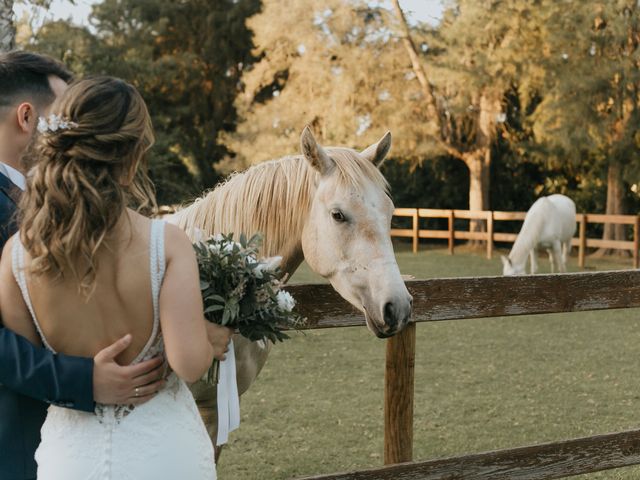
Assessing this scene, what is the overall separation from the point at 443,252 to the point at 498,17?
7093 mm

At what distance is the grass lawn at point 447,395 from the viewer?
5203 mm

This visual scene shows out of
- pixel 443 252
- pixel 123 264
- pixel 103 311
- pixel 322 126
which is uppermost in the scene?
pixel 322 126

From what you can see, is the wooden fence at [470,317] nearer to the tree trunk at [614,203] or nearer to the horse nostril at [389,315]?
the horse nostril at [389,315]

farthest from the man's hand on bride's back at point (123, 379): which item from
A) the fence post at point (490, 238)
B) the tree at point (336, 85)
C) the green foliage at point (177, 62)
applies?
the green foliage at point (177, 62)

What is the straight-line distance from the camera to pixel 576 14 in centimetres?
1956

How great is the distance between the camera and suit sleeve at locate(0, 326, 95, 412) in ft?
5.61

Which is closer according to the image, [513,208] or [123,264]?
[123,264]

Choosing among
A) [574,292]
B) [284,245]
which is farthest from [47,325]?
[574,292]

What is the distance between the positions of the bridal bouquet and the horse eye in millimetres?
872

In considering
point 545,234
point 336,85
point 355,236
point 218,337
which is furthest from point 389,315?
point 336,85

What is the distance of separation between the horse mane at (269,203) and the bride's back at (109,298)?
4.11 feet

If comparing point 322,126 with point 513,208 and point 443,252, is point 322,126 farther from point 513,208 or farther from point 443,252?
point 513,208

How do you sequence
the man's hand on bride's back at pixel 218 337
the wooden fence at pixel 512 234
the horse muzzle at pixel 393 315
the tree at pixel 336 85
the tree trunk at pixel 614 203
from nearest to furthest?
1. the man's hand on bride's back at pixel 218 337
2. the horse muzzle at pixel 393 315
3. the wooden fence at pixel 512 234
4. the tree trunk at pixel 614 203
5. the tree at pixel 336 85

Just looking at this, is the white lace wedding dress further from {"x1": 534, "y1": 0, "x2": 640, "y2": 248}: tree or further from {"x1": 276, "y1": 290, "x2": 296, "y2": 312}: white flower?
{"x1": 534, "y1": 0, "x2": 640, "y2": 248}: tree
